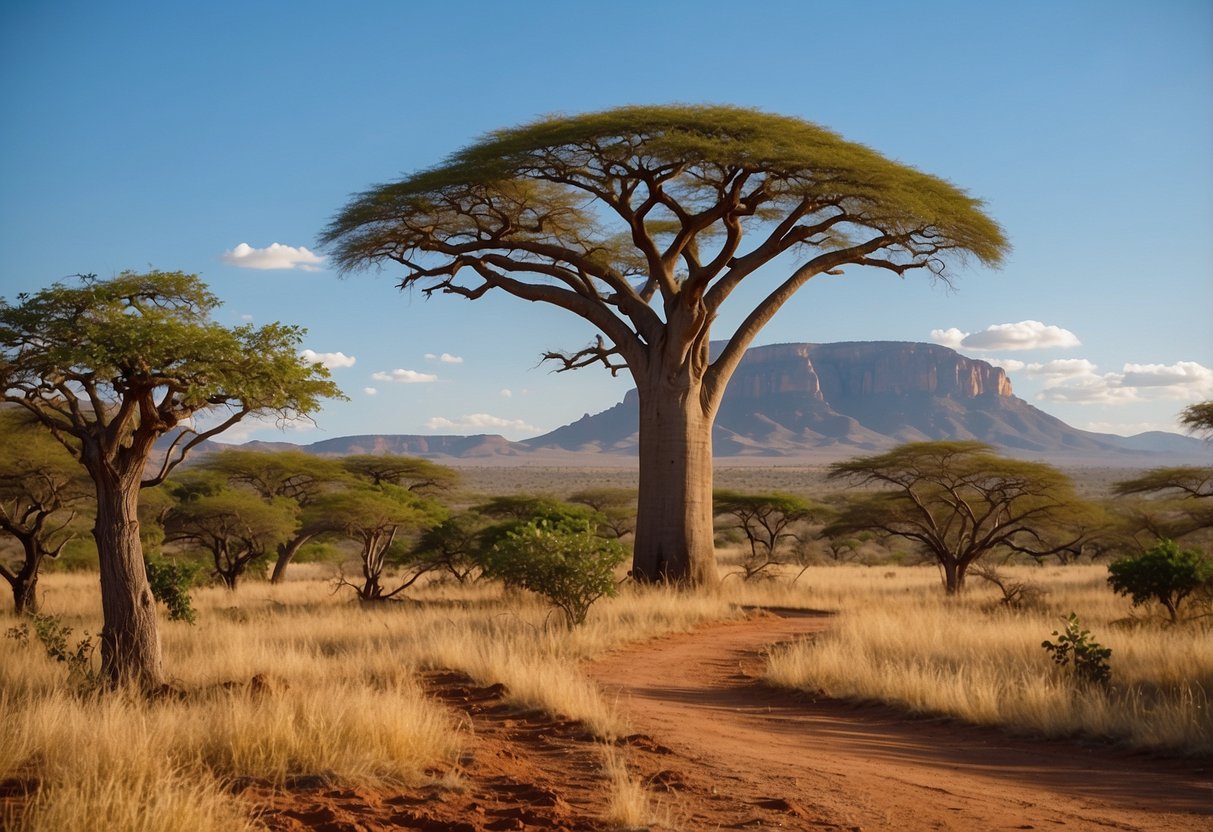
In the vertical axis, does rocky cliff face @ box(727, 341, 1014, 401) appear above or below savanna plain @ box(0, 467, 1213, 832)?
above

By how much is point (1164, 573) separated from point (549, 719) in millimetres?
11454

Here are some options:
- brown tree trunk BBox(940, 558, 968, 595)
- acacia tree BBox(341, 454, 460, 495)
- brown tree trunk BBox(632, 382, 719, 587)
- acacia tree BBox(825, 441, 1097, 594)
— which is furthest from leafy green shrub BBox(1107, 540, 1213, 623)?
acacia tree BBox(341, 454, 460, 495)

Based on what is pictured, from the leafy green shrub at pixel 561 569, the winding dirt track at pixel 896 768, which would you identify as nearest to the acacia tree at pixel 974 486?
the leafy green shrub at pixel 561 569

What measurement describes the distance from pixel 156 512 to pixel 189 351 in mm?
20758

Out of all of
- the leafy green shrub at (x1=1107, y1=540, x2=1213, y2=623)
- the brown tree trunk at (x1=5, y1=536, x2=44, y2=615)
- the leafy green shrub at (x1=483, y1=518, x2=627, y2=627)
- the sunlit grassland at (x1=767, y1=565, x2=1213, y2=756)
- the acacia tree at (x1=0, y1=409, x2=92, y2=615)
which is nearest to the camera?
the sunlit grassland at (x1=767, y1=565, x2=1213, y2=756)

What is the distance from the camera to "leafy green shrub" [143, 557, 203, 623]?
16.4 m

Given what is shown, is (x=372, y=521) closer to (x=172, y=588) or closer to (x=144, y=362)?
(x=172, y=588)

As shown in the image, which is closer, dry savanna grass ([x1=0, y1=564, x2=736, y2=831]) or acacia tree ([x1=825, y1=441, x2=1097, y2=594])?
dry savanna grass ([x1=0, y1=564, x2=736, y2=831])

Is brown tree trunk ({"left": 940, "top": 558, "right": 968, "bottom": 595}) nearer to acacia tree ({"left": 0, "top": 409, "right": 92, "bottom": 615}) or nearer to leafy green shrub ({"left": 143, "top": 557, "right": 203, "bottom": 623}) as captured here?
leafy green shrub ({"left": 143, "top": 557, "right": 203, "bottom": 623})

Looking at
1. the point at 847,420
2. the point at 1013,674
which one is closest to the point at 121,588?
the point at 1013,674

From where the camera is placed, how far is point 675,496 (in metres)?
16.6

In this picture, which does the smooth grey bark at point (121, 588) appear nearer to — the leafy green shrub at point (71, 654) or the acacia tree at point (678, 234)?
the leafy green shrub at point (71, 654)

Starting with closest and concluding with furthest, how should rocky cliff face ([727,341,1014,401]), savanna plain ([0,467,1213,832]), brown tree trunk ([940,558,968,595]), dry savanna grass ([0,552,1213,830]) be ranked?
savanna plain ([0,467,1213,832]) → dry savanna grass ([0,552,1213,830]) → brown tree trunk ([940,558,968,595]) → rocky cliff face ([727,341,1014,401])

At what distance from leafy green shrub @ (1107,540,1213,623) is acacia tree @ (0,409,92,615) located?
687 inches
